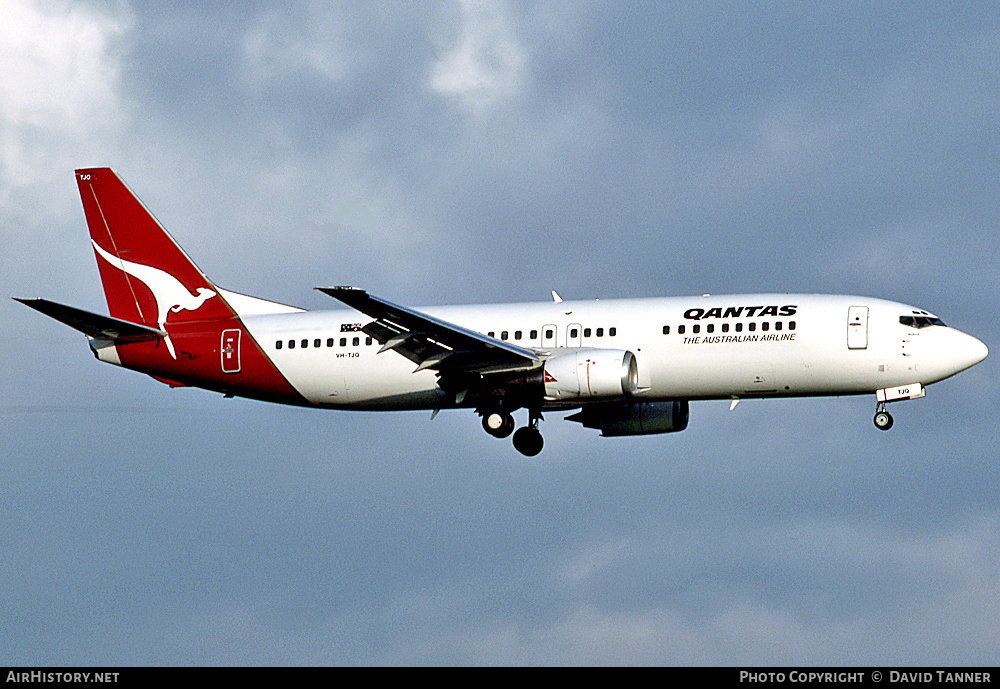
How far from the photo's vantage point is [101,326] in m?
52.2

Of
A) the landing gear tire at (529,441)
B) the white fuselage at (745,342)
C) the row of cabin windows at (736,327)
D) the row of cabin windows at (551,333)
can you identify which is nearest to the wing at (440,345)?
the row of cabin windows at (551,333)

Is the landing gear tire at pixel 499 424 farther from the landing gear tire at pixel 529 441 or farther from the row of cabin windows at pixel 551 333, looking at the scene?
the row of cabin windows at pixel 551 333

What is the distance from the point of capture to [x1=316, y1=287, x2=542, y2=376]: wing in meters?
45.9

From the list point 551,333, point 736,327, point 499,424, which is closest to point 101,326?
point 499,424

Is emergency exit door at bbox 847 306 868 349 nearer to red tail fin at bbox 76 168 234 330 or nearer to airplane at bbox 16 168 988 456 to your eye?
airplane at bbox 16 168 988 456

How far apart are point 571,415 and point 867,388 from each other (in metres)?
11.0

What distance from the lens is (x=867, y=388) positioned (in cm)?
4756

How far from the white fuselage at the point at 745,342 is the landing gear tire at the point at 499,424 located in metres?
1.44

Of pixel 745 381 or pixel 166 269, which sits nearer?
pixel 745 381

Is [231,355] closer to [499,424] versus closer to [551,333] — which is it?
[499,424]

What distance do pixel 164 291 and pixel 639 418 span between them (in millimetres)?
17591

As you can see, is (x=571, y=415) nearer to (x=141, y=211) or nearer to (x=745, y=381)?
(x=745, y=381)
